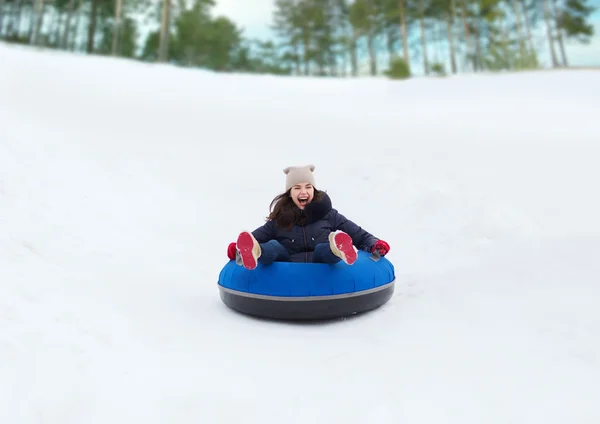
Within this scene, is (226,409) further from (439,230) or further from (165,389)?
(439,230)

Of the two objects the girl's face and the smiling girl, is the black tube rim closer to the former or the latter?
the smiling girl

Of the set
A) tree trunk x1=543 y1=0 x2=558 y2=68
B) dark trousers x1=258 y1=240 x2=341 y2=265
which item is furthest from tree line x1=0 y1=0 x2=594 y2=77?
dark trousers x1=258 y1=240 x2=341 y2=265

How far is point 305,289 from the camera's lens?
3357 mm

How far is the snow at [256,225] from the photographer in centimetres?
223

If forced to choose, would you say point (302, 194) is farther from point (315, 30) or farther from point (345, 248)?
point (315, 30)

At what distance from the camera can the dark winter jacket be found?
3861 millimetres

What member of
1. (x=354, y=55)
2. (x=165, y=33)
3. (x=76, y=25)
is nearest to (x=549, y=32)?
(x=354, y=55)

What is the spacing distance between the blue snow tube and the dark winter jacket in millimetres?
378

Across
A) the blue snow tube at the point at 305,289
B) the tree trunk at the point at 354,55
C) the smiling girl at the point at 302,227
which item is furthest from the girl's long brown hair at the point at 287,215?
the tree trunk at the point at 354,55

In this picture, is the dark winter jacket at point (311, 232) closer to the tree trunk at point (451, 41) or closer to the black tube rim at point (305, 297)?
the black tube rim at point (305, 297)

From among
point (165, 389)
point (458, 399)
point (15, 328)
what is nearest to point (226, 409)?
point (165, 389)

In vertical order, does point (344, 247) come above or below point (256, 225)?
above

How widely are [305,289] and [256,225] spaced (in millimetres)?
3169

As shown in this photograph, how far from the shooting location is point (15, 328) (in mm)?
2543
